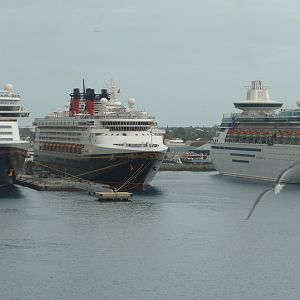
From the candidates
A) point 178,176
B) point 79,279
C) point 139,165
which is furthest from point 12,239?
point 178,176

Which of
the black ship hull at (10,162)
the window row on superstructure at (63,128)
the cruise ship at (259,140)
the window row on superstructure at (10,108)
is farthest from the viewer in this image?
the cruise ship at (259,140)

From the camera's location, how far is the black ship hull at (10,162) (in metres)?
64.5

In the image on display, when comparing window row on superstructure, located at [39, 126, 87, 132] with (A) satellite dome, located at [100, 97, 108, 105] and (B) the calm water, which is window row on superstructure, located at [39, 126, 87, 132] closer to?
(A) satellite dome, located at [100, 97, 108, 105]

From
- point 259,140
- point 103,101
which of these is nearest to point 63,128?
point 103,101

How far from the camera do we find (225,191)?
7375cm

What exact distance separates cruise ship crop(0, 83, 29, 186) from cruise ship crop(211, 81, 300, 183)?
21.6m

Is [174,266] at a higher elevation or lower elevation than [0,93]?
lower

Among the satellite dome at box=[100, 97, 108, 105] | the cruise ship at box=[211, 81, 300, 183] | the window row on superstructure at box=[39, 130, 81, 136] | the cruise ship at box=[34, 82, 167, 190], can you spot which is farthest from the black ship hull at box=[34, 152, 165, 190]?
the cruise ship at box=[211, 81, 300, 183]

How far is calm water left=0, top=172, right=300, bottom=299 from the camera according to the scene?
36938mm

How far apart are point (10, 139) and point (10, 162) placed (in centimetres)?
148

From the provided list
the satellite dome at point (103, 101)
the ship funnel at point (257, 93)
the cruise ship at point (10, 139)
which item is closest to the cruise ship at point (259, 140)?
the ship funnel at point (257, 93)

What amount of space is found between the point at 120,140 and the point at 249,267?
1202 inches

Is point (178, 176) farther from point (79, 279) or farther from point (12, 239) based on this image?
point (79, 279)

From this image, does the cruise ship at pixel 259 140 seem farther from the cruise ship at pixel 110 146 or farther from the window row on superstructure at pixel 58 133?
the window row on superstructure at pixel 58 133
